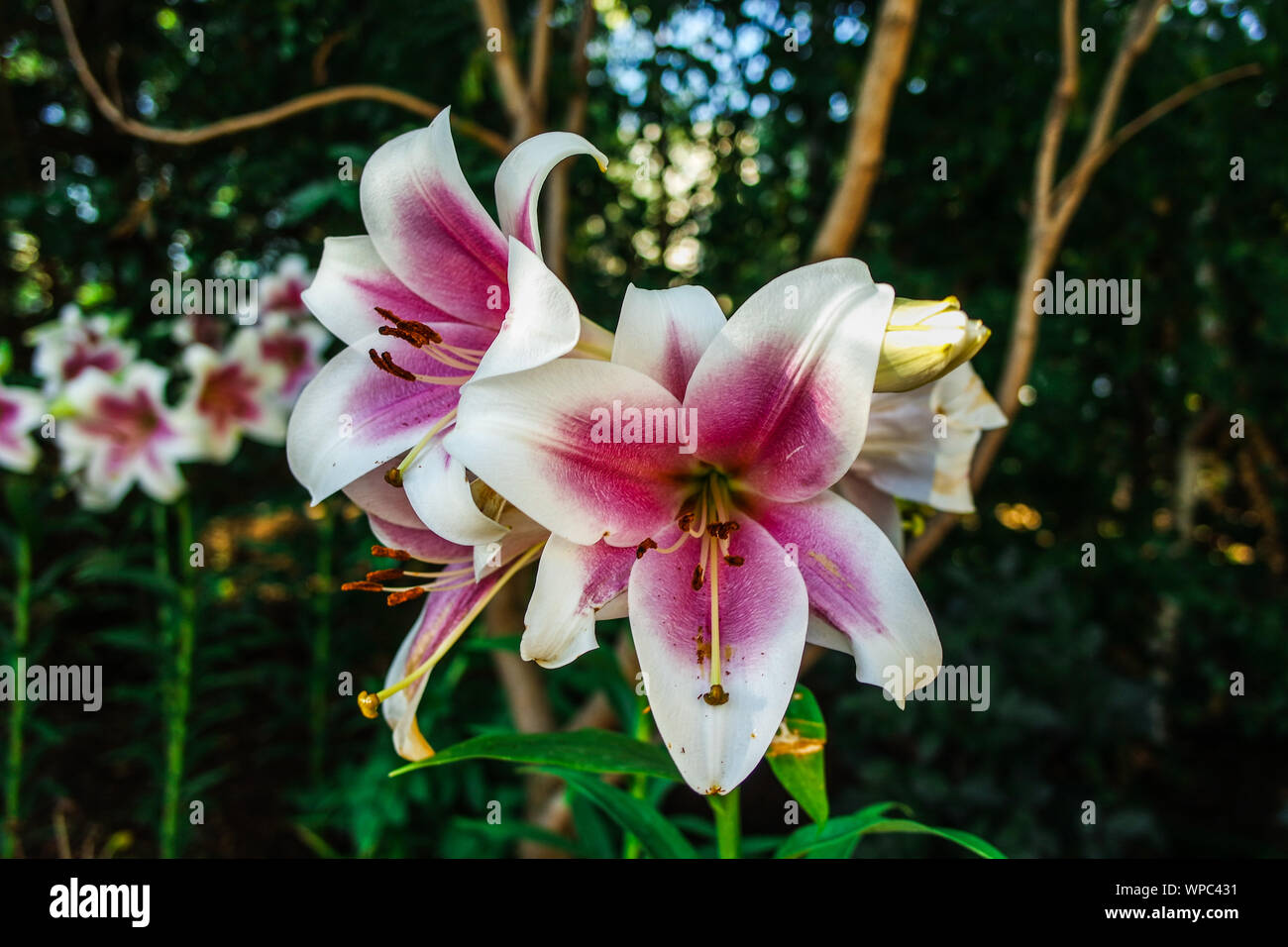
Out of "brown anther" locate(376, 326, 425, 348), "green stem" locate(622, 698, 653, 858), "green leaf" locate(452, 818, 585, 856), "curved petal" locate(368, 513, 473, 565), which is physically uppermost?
"brown anther" locate(376, 326, 425, 348)

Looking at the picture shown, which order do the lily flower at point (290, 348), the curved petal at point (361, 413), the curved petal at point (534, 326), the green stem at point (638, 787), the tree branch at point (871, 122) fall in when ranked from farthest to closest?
1. the lily flower at point (290, 348)
2. the tree branch at point (871, 122)
3. the green stem at point (638, 787)
4. the curved petal at point (361, 413)
5. the curved petal at point (534, 326)

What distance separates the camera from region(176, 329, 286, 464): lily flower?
4.85 feet

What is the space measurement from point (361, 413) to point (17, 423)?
1.26 metres

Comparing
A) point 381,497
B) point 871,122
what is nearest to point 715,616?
point 381,497

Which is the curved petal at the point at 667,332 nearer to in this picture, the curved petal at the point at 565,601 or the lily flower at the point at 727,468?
the lily flower at the point at 727,468

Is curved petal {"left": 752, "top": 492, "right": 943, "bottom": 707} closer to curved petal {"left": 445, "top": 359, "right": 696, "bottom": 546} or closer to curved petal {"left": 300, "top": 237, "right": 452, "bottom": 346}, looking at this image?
curved petal {"left": 445, "top": 359, "right": 696, "bottom": 546}

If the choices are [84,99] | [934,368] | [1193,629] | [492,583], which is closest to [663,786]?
[492,583]

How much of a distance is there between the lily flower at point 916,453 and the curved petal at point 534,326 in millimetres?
243

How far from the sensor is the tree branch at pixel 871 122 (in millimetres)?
1294

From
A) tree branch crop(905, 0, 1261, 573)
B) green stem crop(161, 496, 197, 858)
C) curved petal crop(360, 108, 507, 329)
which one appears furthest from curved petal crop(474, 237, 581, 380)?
green stem crop(161, 496, 197, 858)

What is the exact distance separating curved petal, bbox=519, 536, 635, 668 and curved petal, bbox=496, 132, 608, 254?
0.19m

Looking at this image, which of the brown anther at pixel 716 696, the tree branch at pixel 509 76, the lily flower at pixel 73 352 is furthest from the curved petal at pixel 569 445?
the lily flower at pixel 73 352

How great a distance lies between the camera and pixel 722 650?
51 cm

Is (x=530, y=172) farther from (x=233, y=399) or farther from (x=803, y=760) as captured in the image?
(x=233, y=399)
